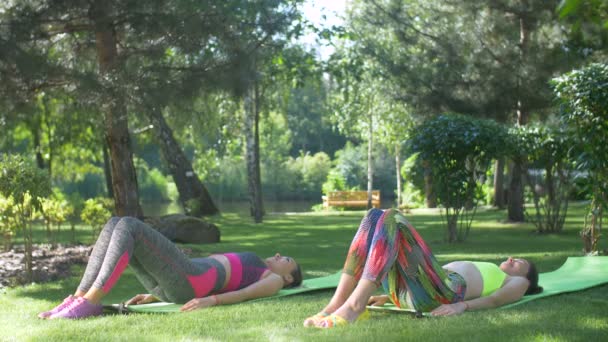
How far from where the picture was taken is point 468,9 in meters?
14.8

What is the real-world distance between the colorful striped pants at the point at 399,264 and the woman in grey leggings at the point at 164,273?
112 cm

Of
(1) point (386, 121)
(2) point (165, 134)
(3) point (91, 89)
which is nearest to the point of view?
(3) point (91, 89)

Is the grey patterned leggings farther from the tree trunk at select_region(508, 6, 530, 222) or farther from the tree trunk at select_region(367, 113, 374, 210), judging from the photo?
the tree trunk at select_region(367, 113, 374, 210)

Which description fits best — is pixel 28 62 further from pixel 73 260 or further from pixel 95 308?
pixel 95 308

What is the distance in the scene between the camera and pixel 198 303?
501 cm

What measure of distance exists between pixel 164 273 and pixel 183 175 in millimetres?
14810

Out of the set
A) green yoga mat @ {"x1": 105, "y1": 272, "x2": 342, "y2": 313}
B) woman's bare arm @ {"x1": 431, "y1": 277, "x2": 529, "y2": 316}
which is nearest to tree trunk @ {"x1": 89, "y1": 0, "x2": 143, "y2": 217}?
green yoga mat @ {"x1": 105, "y1": 272, "x2": 342, "y2": 313}

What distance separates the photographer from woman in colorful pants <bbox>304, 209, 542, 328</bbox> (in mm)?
4270

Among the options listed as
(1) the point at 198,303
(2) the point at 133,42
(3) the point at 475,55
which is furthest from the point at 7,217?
(3) the point at 475,55

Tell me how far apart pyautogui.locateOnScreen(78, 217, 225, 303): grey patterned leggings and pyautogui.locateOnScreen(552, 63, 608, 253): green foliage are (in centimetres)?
475

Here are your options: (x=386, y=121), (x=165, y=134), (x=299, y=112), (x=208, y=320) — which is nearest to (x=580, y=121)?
(x=208, y=320)

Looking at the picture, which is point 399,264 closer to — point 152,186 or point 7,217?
point 7,217

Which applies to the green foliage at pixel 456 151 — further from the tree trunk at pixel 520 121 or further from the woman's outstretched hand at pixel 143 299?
the woman's outstretched hand at pixel 143 299

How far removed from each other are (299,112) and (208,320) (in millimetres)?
50382
